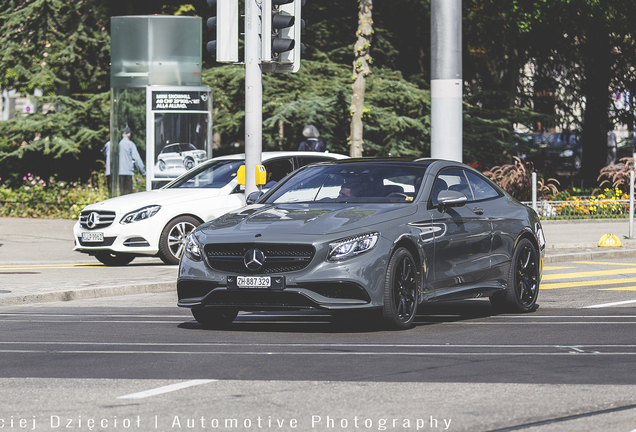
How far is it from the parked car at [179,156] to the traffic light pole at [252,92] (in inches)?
263

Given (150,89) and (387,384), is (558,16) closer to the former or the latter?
(150,89)

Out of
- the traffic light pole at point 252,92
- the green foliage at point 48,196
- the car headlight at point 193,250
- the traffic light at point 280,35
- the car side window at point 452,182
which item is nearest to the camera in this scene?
the car headlight at point 193,250

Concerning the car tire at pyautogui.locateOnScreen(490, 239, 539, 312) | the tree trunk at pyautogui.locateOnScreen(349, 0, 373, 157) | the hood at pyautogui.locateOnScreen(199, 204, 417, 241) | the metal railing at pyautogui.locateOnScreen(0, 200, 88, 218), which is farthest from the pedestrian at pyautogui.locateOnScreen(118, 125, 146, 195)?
the hood at pyautogui.locateOnScreen(199, 204, 417, 241)

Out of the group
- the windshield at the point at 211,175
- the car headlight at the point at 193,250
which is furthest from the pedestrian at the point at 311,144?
the car headlight at the point at 193,250

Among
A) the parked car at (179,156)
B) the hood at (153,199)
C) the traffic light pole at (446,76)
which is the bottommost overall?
the hood at (153,199)

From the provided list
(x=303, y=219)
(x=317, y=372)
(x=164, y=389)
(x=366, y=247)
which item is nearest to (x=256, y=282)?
(x=303, y=219)

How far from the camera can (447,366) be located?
24.4 feet

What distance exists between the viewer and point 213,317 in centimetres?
971

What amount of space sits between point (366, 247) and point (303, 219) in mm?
622

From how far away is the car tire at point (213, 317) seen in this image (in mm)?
9648

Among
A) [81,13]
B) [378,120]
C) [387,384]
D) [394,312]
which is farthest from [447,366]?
[81,13]

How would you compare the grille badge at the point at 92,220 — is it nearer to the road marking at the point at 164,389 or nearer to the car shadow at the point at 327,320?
the car shadow at the point at 327,320

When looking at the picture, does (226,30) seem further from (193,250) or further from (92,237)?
(193,250)

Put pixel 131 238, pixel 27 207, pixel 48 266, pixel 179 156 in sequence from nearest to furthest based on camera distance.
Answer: pixel 131 238 < pixel 48 266 < pixel 179 156 < pixel 27 207
